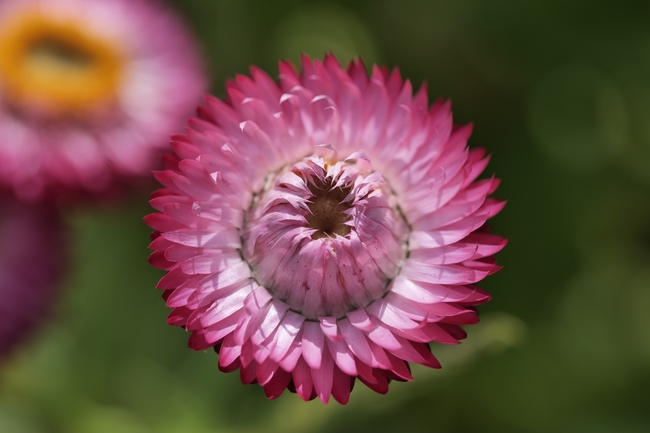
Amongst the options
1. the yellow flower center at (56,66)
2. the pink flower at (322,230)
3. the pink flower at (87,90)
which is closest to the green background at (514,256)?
the pink flower at (87,90)

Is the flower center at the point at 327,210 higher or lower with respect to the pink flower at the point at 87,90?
higher

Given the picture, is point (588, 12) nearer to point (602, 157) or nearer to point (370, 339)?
point (602, 157)

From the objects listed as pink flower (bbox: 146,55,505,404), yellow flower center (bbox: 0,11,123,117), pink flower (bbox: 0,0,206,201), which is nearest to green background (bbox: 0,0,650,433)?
pink flower (bbox: 0,0,206,201)

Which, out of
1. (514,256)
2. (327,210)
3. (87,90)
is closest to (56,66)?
(87,90)

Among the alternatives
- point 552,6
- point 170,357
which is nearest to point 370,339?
point 170,357

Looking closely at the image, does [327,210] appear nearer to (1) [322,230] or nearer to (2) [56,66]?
(1) [322,230]

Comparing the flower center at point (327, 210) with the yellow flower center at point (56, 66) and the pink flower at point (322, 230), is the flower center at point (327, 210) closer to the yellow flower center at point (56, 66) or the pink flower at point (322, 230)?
the pink flower at point (322, 230)
